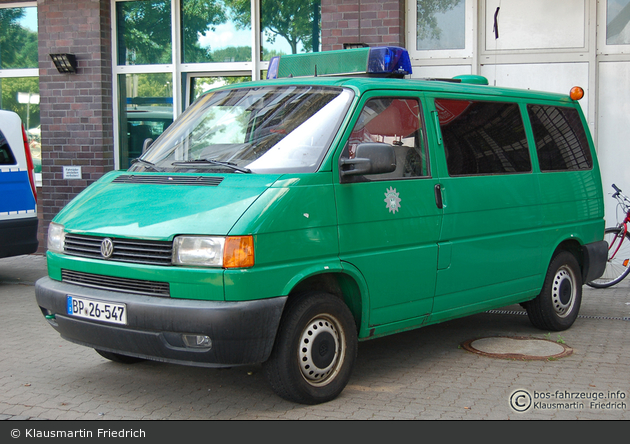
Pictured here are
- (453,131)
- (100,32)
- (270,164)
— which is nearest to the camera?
(270,164)

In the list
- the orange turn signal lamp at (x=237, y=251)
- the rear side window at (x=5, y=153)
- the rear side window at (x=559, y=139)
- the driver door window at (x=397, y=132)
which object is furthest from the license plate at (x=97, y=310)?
the rear side window at (x=5, y=153)

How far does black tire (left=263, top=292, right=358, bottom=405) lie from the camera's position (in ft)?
14.3

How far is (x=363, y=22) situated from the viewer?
10.2 meters

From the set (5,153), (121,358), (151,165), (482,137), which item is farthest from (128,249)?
(5,153)

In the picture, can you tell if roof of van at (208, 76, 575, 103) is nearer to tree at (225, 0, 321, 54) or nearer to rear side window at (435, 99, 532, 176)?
rear side window at (435, 99, 532, 176)

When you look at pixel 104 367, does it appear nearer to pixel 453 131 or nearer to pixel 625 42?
pixel 453 131

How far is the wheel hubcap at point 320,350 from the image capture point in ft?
14.7

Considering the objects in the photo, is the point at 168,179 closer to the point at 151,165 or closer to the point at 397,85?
the point at 151,165

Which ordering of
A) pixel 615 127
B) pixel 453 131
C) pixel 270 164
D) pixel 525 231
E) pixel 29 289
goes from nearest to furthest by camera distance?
pixel 270 164
pixel 453 131
pixel 525 231
pixel 29 289
pixel 615 127

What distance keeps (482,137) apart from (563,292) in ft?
6.14

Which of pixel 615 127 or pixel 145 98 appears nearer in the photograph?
pixel 615 127

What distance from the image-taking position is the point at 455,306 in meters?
5.55
